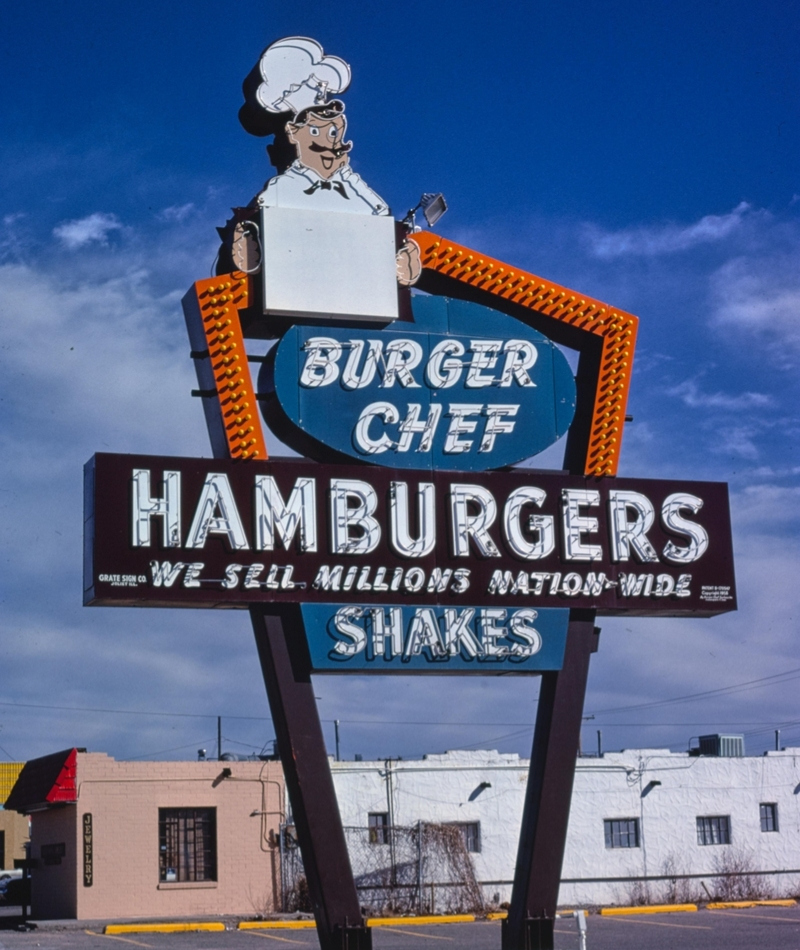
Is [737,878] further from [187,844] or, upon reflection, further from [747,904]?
[187,844]

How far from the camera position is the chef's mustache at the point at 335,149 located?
A: 1806 cm

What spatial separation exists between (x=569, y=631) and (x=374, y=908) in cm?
1422

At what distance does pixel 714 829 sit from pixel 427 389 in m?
20.9

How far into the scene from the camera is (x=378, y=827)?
30.2m

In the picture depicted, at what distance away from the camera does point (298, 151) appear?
17953 mm

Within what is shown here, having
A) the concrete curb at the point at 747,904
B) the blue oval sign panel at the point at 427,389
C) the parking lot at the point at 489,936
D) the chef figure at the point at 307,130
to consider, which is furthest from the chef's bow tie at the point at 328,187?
the concrete curb at the point at 747,904

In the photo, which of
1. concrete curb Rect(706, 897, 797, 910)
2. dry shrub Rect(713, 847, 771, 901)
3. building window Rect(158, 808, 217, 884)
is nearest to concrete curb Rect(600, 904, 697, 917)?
concrete curb Rect(706, 897, 797, 910)

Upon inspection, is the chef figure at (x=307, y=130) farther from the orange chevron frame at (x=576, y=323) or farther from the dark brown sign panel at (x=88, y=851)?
the dark brown sign panel at (x=88, y=851)

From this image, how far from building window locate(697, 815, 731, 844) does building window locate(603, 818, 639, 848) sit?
1830 mm

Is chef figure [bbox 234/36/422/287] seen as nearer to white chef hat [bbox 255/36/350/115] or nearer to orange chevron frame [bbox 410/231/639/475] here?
white chef hat [bbox 255/36/350/115]

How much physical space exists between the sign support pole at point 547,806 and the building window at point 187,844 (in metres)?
14.2

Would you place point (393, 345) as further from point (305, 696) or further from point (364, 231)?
point (305, 696)

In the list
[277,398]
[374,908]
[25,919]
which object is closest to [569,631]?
[277,398]

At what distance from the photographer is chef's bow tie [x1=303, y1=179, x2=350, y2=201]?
17953 mm
